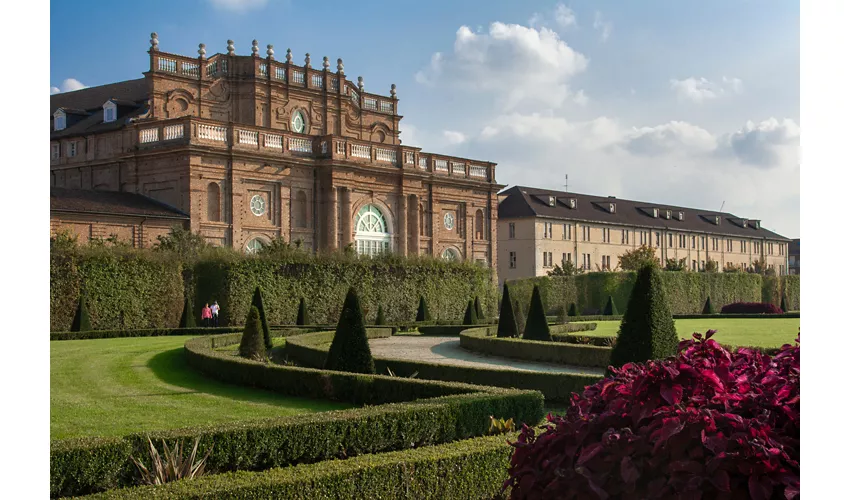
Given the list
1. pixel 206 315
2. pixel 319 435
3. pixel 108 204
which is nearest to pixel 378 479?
pixel 319 435

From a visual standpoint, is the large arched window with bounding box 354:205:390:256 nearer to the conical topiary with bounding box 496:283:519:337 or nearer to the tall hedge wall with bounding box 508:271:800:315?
the tall hedge wall with bounding box 508:271:800:315

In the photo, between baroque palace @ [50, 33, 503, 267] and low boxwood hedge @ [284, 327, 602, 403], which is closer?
low boxwood hedge @ [284, 327, 602, 403]

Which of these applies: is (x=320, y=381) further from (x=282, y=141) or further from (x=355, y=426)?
(x=282, y=141)

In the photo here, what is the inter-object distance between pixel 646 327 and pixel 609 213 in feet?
207

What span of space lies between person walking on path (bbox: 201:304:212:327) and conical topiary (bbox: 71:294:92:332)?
4855mm

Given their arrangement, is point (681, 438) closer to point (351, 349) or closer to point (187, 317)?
point (351, 349)

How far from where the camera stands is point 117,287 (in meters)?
28.4

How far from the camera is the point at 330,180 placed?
46531 mm

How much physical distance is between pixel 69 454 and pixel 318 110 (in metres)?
45.7

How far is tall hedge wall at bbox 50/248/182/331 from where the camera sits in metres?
27.0

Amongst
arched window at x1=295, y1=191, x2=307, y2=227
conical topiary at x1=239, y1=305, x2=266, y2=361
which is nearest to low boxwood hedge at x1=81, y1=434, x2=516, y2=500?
conical topiary at x1=239, y1=305, x2=266, y2=361

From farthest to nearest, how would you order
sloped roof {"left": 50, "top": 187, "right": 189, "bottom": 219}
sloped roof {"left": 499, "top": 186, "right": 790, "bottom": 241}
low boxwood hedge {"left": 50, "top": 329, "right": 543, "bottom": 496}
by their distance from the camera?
sloped roof {"left": 499, "top": 186, "right": 790, "bottom": 241} < sloped roof {"left": 50, "top": 187, "right": 189, "bottom": 219} < low boxwood hedge {"left": 50, "top": 329, "right": 543, "bottom": 496}

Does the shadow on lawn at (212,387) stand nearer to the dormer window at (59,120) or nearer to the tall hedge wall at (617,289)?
the dormer window at (59,120)

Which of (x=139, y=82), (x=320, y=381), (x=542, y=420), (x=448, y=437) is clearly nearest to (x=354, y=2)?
(x=448, y=437)
